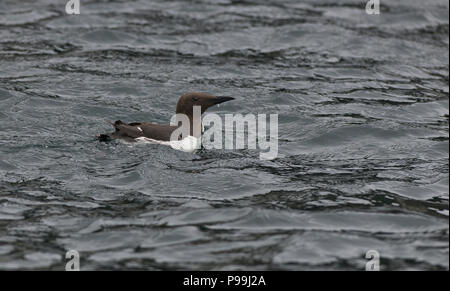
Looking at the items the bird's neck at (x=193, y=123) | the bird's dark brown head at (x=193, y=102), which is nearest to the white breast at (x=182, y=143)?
the bird's neck at (x=193, y=123)

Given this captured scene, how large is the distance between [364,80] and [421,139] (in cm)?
264

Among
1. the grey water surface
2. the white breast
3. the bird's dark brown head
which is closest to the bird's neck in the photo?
the bird's dark brown head

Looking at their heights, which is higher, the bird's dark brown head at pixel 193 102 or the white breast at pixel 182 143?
the bird's dark brown head at pixel 193 102

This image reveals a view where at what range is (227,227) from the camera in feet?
27.4

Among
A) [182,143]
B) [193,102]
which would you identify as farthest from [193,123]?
[182,143]

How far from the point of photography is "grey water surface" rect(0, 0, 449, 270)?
802cm

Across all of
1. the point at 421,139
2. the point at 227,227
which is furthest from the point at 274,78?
the point at 227,227

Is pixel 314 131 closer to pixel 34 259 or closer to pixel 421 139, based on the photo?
pixel 421 139

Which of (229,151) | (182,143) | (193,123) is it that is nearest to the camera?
(182,143)

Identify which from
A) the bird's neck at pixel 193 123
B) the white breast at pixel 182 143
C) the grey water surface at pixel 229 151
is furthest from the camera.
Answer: the bird's neck at pixel 193 123

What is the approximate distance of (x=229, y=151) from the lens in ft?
36.1

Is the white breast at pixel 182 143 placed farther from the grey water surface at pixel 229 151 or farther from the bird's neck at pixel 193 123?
the bird's neck at pixel 193 123

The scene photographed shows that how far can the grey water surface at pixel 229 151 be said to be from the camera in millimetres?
8016

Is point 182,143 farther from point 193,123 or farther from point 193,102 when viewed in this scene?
point 193,102
